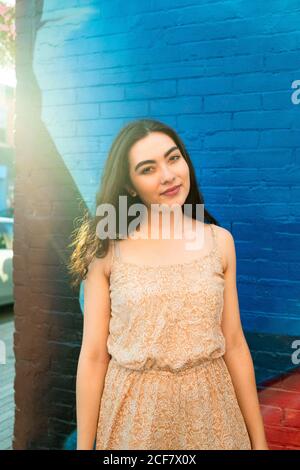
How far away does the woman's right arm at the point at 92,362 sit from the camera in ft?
5.94

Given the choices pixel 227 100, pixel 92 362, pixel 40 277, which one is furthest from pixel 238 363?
pixel 40 277

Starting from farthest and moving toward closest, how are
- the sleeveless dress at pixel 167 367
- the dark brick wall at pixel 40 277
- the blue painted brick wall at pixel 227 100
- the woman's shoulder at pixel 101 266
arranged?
the dark brick wall at pixel 40 277 < the blue painted brick wall at pixel 227 100 < the woman's shoulder at pixel 101 266 < the sleeveless dress at pixel 167 367

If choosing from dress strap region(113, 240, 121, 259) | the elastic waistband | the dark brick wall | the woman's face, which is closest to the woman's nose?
the woman's face

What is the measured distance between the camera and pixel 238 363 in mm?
1877

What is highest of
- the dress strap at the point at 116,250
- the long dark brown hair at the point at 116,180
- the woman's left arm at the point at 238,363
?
the long dark brown hair at the point at 116,180

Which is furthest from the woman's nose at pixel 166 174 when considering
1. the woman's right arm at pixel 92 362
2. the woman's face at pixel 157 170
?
the woman's right arm at pixel 92 362

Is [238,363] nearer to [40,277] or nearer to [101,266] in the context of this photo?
[101,266]

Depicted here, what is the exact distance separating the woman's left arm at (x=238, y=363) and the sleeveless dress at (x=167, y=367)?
0.07m

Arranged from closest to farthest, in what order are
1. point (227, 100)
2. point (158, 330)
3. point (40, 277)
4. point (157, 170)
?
1. point (158, 330)
2. point (157, 170)
3. point (227, 100)
4. point (40, 277)

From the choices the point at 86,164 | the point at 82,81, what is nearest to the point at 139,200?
the point at 86,164

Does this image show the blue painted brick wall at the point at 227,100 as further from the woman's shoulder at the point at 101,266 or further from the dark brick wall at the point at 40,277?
the woman's shoulder at the point at 101,266

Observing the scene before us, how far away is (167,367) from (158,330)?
0.48ft

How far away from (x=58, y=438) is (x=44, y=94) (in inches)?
91.5
